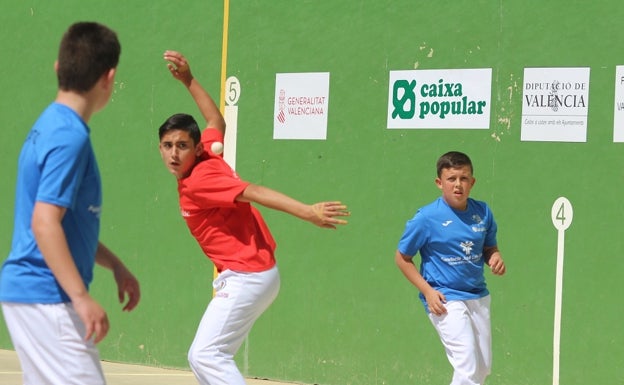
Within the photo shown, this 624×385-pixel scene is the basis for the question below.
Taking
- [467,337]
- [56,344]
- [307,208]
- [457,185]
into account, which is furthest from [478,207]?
[56,344]

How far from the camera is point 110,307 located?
32.6 ft

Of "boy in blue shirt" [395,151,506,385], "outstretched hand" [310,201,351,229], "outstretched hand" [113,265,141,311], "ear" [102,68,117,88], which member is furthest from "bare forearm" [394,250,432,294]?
"ear" [102,68,117,88]

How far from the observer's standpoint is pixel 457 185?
6863 mm

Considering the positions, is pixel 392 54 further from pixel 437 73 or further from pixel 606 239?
pixel 606 239

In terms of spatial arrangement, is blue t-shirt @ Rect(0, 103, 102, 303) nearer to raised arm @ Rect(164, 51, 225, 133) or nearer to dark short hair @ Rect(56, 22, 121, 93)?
dark short hair @ Rect(56, 22, 121, 93)

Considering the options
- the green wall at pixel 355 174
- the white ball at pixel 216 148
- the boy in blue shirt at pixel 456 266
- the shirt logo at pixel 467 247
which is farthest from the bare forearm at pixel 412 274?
the green wall at pixel 355 174

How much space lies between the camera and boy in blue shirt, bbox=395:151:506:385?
21.9 ft

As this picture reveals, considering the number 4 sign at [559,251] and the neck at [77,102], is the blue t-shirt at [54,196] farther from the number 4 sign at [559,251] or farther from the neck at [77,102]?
the number 4 sign at [559,251]

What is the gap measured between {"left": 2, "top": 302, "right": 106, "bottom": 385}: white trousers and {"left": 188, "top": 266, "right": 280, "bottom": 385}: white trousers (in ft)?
6.39

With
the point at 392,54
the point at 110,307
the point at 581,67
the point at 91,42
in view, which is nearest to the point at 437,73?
the point at 392,54

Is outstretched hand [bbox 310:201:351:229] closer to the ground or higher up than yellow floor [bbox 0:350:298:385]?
higher up

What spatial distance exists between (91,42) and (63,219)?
1.90ft

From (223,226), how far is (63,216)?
230 cm

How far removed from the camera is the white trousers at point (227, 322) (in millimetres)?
5895
